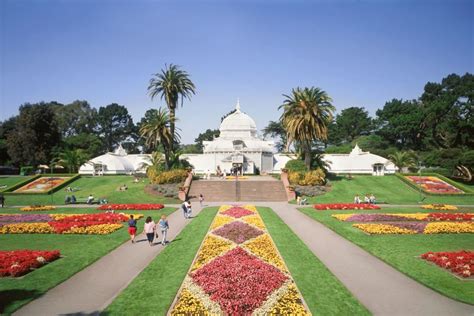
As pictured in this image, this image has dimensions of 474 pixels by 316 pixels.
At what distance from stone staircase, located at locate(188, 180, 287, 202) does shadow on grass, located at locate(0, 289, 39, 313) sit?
94.2 feet

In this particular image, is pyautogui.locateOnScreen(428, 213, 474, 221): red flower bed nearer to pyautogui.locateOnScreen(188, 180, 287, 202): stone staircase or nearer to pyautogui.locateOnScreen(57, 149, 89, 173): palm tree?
pyautogui.locateOnScreen(188, 180, 287, 202): stone staircase

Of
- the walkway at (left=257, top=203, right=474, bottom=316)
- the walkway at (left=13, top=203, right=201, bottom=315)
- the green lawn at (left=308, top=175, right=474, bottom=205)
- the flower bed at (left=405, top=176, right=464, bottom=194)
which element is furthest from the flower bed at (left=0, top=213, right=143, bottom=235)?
the flower bed at (left=405, top=176, right=464, bottom=194)

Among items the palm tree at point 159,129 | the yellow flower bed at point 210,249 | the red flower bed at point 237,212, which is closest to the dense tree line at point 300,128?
the palm tree at point 159,129

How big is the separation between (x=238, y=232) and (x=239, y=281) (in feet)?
28.4

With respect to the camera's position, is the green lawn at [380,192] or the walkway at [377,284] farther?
Answer: the green lawn at [380,192]

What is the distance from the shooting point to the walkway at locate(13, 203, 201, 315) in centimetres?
Result: 995

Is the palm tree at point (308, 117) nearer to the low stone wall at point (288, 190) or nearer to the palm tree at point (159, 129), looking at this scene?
the low stone wall at point (288, 190)

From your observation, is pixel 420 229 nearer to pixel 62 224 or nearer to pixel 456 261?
pixel 456 261

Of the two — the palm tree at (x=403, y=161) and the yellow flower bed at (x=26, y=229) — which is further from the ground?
the palm tree at (x=403, y=161)

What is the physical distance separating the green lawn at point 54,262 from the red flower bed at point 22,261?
31cm

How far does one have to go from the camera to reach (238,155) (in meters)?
62.0

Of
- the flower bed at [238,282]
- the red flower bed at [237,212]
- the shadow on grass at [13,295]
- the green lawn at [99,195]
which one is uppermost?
the green lawn at [99,195]

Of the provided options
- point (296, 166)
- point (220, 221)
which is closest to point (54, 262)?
point (220, 221)

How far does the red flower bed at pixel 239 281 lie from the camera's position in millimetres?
10008
